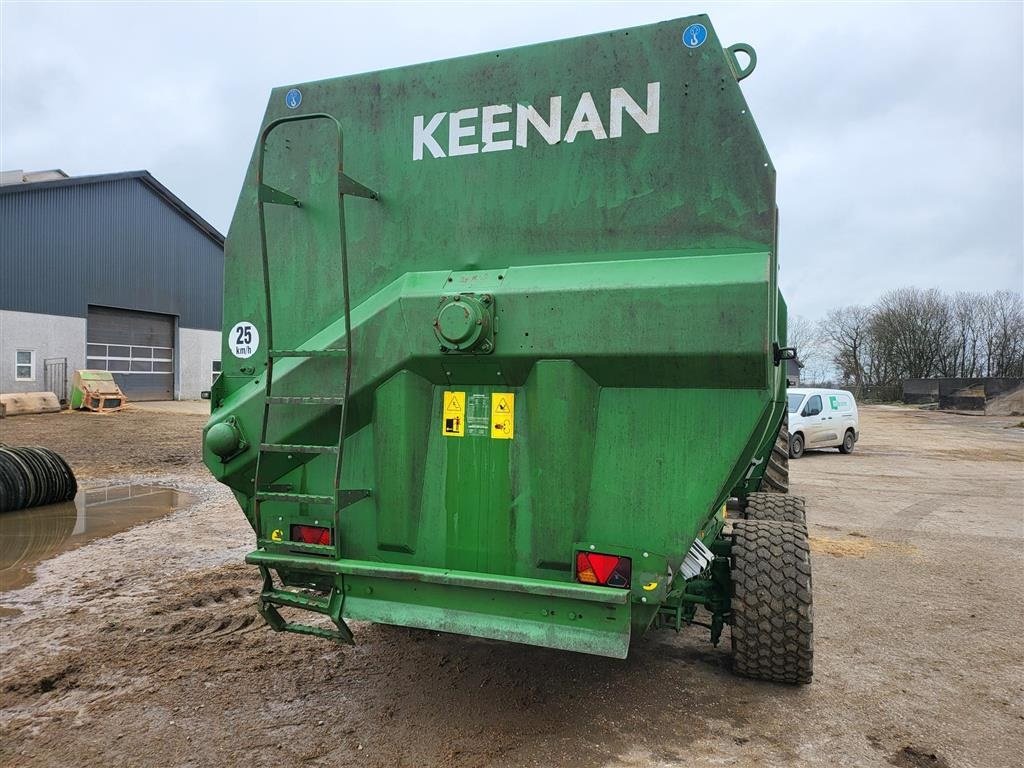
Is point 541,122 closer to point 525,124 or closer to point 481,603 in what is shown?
point 525,124

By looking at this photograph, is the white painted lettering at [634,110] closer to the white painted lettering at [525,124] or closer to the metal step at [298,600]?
the white painted lettering at [525,124]

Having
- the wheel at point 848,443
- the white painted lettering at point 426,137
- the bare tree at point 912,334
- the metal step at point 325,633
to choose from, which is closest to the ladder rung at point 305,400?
the metal step at point 325,633

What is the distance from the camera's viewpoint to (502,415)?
10.4ft

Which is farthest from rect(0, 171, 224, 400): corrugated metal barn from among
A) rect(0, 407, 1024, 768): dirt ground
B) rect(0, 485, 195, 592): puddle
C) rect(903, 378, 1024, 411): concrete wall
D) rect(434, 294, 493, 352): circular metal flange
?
rect(903, 378, 1024, 411): concrete wall

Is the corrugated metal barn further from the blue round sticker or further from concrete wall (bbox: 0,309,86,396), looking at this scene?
the blue round sticker

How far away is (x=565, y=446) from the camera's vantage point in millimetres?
3033

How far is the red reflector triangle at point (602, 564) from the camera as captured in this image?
2988 millimetres

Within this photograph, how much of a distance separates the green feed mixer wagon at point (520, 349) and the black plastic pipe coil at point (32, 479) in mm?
6523

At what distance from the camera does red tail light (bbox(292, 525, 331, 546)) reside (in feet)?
11.1

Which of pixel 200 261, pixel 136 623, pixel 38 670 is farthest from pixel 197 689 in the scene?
pixel 200 261

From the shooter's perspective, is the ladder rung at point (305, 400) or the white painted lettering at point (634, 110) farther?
the ladder rung at point (305, 400)

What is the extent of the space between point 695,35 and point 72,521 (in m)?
8.14

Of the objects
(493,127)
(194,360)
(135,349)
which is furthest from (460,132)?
(194,360)

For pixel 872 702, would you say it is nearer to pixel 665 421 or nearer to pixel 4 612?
pixel 665 421
